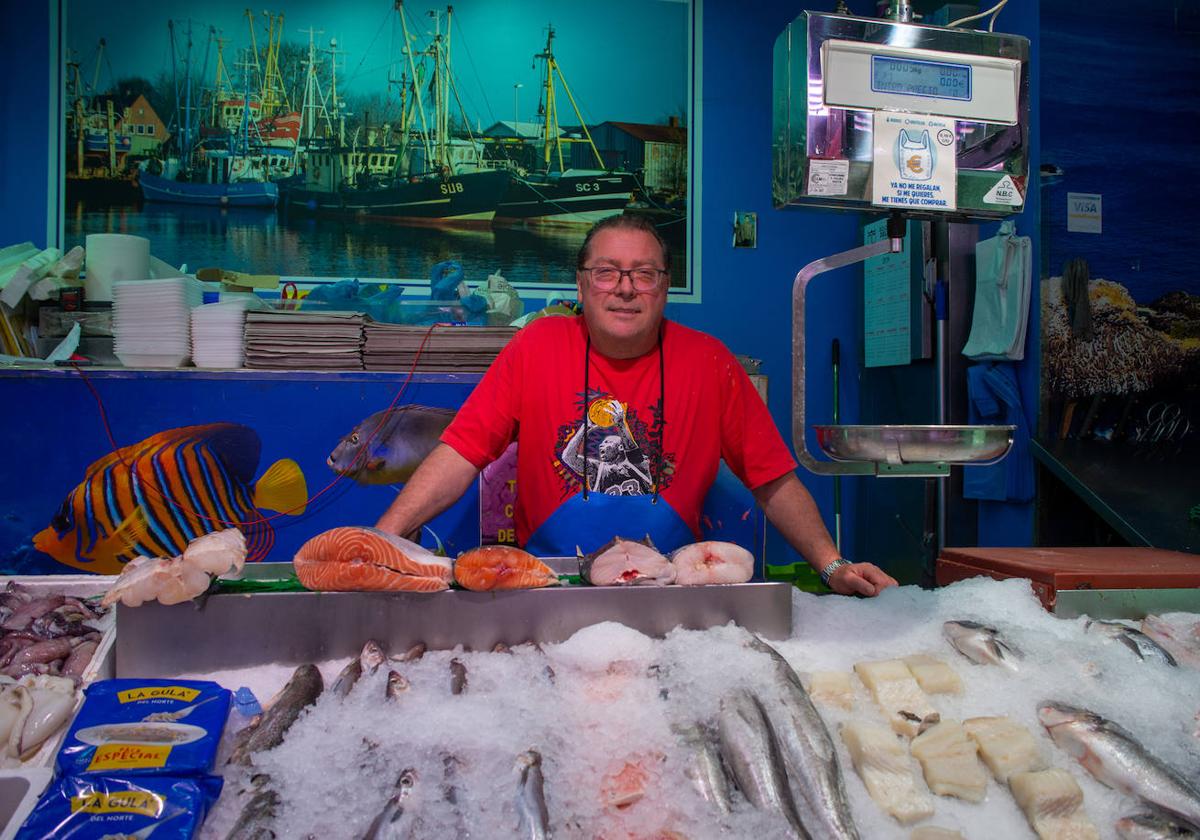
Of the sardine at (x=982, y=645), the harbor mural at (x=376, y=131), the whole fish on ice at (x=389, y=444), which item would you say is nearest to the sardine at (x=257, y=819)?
the sardine at (x=982, y=645)

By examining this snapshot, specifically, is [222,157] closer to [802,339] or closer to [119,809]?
[802,339]

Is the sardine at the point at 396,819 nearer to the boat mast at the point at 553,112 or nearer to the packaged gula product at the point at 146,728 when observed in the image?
the packaged gula product at the point at 146,728

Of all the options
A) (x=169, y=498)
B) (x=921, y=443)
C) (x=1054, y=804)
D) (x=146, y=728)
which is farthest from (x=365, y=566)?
(x=169, y=498)

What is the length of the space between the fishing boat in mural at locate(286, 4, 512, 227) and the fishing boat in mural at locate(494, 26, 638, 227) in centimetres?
18

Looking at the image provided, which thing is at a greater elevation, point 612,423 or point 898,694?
point 612,423

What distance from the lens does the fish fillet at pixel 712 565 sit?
1.64 metres

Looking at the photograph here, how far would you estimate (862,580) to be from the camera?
1952mm

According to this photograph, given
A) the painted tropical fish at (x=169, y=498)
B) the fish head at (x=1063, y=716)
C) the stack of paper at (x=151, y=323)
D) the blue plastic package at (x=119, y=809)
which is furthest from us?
the stack of paper at (x=151, y=323)

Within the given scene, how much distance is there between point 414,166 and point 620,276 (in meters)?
2.96

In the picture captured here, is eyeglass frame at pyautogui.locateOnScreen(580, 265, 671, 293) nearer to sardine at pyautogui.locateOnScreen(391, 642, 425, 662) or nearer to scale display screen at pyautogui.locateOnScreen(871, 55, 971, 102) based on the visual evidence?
scale display screen at pyautogui.locateOnScreen(871, 55, 971, 102)

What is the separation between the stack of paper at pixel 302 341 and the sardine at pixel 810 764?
2787mm

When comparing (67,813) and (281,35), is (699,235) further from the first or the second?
(67,813)

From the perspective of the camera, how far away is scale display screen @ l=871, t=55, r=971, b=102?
1527 mm

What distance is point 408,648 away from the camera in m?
1.50
